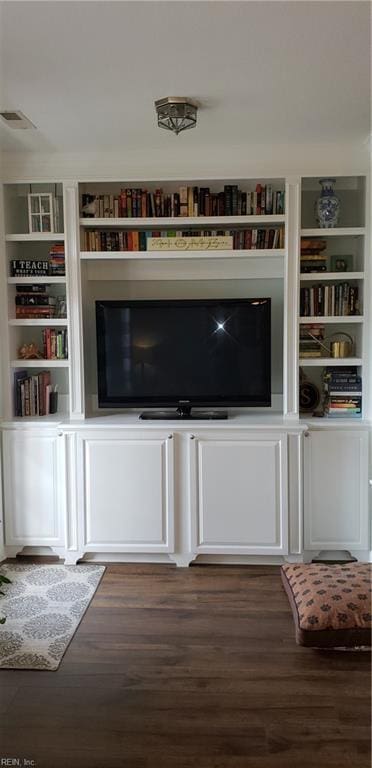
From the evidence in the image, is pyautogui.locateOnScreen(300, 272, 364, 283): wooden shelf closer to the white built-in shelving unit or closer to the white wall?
the white built-in shelving unit

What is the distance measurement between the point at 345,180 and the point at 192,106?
1400 mm

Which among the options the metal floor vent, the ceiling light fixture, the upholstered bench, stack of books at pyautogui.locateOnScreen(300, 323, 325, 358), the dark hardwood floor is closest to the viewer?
the dark hardwood floor

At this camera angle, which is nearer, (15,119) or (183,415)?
(15,119)

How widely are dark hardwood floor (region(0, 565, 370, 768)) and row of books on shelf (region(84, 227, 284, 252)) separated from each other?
2.06 metres

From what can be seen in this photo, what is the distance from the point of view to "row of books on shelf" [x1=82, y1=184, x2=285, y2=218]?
144 inches

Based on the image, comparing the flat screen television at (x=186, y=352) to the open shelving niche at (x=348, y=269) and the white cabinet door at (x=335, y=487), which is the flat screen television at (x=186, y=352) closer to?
the open shelving niche at (x=348, y=269)

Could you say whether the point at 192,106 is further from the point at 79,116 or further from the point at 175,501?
the point at 175,501

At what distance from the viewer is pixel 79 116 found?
301cm

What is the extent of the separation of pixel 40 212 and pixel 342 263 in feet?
6.32

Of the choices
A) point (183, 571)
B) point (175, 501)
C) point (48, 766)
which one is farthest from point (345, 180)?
point (48, 766)

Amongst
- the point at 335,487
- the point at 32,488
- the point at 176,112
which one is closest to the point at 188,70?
the point at 176,112

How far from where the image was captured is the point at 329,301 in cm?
369

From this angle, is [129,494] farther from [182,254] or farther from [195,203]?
[195,203]

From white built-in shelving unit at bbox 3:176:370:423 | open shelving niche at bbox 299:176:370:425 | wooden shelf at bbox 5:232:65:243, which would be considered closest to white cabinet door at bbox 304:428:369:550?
open shelving niche at bbox 299:176:370:425
